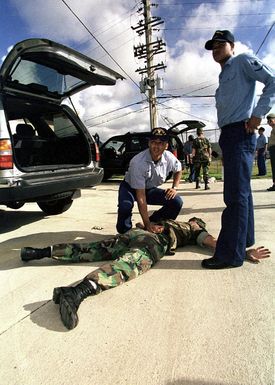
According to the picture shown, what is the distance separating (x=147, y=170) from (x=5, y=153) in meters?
1.36

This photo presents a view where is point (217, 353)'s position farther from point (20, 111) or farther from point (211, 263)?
point (20, 111)

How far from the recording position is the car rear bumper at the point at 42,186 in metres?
3.19

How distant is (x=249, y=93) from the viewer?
8.22ft

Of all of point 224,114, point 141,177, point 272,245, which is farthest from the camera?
point 141,177

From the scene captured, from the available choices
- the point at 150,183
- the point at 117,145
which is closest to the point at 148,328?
the point at 150,183

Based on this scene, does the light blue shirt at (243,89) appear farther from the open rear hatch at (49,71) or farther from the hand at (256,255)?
the open rear hatch at (49,71)

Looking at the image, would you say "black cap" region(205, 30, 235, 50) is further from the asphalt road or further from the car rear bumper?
the car rear bumper

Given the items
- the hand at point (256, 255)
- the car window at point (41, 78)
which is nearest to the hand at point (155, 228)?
the hand at point (256, 255)

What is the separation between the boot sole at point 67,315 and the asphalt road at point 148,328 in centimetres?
4

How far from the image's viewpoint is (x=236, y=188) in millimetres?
2488

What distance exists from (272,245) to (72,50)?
105 inches

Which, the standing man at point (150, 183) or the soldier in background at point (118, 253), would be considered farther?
the standing man at point (150, 183)

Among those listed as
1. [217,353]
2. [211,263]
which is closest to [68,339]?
[217,353]

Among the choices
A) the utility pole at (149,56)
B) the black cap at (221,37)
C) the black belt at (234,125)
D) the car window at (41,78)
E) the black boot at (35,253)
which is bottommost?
the black boot at (35,253)
